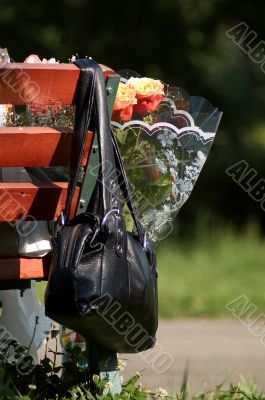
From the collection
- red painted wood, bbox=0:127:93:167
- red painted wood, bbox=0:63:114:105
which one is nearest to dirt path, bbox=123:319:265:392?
red painted wood, bbox=0:127:93:167

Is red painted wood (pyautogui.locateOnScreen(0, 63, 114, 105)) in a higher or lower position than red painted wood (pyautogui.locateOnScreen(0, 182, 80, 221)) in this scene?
higher

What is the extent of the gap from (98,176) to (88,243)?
0.79 feet

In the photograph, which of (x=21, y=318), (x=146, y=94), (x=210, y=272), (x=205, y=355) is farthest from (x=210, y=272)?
(x=146, y=94)

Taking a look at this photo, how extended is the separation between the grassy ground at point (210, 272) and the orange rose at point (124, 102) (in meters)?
3.11

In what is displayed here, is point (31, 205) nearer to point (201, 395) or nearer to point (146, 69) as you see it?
point (201, 395)

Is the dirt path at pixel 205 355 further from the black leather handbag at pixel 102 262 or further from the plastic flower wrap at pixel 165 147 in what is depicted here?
the black leather handbag at pixel 102 262

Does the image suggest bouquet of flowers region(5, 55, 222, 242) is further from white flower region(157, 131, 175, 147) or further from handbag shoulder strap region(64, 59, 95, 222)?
handbag shoulder strap region(64, 59, 95, 222)

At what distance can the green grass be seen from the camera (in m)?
6.43

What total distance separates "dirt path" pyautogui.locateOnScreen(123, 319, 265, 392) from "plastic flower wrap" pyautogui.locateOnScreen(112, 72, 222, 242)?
2.84 feet

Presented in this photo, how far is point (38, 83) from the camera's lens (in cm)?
292

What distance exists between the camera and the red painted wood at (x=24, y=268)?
3.07 metres

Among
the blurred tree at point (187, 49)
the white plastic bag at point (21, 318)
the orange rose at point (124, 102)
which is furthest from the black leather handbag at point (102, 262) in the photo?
the blurred tree at point (187, 49)

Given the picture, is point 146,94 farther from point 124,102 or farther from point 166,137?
point 166,137

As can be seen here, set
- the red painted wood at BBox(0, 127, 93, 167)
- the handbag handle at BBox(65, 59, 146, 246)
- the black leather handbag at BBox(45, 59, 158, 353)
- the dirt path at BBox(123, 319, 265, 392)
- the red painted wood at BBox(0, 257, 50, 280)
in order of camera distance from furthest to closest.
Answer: the dirt path at BBox(123, 319, 265, 392) < the red painted wood at BBox(0, 257, 50, 280) < the red painted wood at BBox(0, 127, 93, 167) < the handbag handle at BBox(65, 59, 146, 246) < the black leather handbag at BBox(45, 59, 158, 353)
